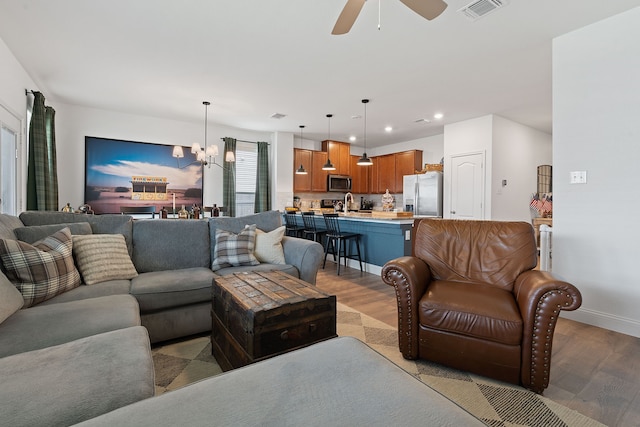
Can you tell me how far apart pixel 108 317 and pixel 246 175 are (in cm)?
536

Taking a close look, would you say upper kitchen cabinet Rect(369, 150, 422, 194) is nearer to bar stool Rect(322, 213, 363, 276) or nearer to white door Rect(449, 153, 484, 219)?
white door Rect(449, 153, 484, 219)

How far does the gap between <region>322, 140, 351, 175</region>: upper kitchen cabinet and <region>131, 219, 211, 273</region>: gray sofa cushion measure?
5.06 metres

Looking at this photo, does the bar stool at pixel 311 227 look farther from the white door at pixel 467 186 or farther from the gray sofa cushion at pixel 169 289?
the white door at pixel 467 186

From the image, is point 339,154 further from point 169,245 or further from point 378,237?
point 169,245

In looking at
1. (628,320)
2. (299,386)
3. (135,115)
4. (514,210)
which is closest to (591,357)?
(628,320)

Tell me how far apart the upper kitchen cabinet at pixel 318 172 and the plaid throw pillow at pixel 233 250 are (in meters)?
4.62

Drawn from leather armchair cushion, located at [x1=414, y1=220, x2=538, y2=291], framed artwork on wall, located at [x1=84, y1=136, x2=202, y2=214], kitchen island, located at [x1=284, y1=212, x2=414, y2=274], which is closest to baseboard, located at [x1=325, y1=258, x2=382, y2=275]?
kitchen island, located at [x1=284, y1=212, x2=414, y2=274]

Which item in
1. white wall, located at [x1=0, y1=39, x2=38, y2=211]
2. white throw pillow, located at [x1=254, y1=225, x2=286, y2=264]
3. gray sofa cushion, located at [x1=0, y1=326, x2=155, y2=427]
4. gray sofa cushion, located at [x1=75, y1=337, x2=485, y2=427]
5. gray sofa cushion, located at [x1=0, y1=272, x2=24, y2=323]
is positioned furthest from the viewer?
white wall, located at [x1=0, y1=39, x2=38, y2=211]

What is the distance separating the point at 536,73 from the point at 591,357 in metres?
3.24

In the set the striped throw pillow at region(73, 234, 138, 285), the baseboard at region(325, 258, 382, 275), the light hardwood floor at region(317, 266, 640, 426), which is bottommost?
the light hardwood floor at region(317, 266, 640, 426)

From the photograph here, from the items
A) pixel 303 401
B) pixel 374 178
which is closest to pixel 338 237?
pixel 303 401

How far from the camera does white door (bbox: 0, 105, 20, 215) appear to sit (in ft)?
10.9

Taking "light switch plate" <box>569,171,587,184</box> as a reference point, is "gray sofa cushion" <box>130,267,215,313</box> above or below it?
below

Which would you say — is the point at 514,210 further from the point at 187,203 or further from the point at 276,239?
the point at 187,203
